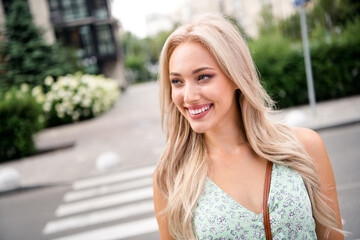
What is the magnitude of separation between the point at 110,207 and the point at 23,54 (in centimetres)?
1943

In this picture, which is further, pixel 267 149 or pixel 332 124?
pixel 332 124

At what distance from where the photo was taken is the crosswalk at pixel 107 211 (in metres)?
5.07

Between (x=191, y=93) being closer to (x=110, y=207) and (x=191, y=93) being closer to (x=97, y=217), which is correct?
(x=97, y=217)

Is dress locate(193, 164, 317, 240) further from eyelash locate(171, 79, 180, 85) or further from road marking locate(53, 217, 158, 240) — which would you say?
road marking locate(53, 217, 158, 240)

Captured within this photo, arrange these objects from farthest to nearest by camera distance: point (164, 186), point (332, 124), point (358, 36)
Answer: point (358, 36), point (332, 124), point (164, 186)

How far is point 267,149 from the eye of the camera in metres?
1.87

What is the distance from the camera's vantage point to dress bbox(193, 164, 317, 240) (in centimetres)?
169

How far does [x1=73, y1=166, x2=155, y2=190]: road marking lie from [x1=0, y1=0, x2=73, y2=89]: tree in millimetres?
16176

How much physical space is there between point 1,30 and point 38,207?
65.8ft

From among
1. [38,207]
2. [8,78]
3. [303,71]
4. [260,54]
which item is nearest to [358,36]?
[303,71]

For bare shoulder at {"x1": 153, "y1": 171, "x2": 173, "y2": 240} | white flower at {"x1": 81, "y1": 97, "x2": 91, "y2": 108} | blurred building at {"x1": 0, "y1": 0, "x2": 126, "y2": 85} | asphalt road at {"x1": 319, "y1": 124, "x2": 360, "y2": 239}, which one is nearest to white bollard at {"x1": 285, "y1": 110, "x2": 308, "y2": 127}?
asphalt road at {"x1": 319, "y1": 124, "x2": 360, "y2": 239}

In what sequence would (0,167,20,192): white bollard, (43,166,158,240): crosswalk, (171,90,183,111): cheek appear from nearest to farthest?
1. (171,90,183,111): cheek
2. (43,166,158,240): crosswalk
3. (0,167,20,192): white bollard

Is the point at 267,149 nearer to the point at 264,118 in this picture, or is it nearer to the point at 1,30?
the point at 264,118

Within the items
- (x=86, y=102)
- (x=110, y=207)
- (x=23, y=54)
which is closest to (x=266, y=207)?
(x=110, y=207)
